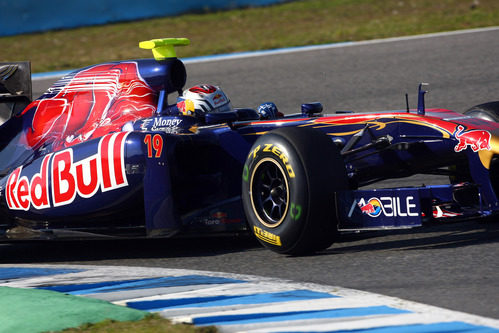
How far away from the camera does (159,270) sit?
537 centimetres

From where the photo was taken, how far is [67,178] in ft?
19.5

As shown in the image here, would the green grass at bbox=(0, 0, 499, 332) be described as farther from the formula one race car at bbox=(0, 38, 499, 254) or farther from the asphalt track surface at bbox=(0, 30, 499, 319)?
the formula one race car at bbox=(0, 38, 499, 254)

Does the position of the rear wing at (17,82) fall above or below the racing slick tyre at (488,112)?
above

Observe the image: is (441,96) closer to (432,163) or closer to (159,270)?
(432,163)

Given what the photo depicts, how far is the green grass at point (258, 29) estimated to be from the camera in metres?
14.5

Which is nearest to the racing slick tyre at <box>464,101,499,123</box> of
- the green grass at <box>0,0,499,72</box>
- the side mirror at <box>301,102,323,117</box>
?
the side mirror at <box>301,102,323,117</box>

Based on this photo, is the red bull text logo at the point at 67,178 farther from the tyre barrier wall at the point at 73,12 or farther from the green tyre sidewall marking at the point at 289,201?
the tyre barrier wall at the point at 73,12

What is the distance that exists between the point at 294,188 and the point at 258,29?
1134 cm

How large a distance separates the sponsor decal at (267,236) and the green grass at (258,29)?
9052 millimetres

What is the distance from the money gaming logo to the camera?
5090mm

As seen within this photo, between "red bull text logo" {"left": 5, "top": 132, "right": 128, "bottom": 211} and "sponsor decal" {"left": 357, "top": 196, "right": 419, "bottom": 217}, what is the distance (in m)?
1.66

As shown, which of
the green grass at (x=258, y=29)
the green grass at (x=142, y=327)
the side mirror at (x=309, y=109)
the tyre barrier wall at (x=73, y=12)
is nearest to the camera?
the green grass at (x=142, y=327)

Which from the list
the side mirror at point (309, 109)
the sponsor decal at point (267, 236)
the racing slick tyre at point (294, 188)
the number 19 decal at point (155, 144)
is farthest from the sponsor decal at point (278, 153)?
the side mirror at point (309, 109)

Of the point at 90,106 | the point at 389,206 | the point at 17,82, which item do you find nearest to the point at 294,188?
the point at 389,206
